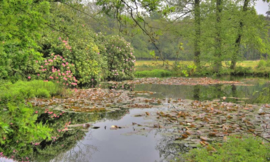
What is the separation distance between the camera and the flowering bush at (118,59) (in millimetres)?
20781

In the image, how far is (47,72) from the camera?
11906 millimetres

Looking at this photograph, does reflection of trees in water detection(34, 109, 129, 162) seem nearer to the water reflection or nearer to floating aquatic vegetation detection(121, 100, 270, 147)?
floating aquatic vegetation detection(121, 100, 270, 147)

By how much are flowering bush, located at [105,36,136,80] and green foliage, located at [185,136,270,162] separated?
1698cm

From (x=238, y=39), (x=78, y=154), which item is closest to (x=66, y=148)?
→ (x=78, y=154)

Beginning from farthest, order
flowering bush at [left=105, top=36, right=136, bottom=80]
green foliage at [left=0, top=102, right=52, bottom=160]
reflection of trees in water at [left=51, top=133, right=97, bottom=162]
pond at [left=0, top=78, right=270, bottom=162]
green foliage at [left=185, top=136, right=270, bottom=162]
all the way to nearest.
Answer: flowering bush at [left=105, top=36, right=136, bottom=80] < pond at [left=0, top=78, right=270, bottom=162] < reflection of trees in water at [left=51, top=133, right=97, bottom=162] < green foliage at [left=185, top=136, right=270, bottom=162] < green foliage at [left=0, top=102, right=52, bottom=160]

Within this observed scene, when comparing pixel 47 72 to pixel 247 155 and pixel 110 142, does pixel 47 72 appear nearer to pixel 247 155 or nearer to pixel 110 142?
pixel 110 142

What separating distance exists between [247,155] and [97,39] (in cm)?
1792

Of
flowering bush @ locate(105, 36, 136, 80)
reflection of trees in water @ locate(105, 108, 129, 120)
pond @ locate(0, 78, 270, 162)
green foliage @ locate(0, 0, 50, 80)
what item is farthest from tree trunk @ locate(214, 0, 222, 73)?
green foliage @ locate(0, 0, 50, 80)

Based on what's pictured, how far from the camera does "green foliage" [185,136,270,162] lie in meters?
3.42

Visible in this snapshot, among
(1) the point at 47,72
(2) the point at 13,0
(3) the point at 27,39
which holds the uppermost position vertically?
(2) the point at 13,0

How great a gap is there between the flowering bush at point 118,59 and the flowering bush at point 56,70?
815 cm

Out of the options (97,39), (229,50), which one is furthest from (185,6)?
(97,39)

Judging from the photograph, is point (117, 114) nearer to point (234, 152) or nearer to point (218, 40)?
point (234, 152)

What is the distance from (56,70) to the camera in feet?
39.2
